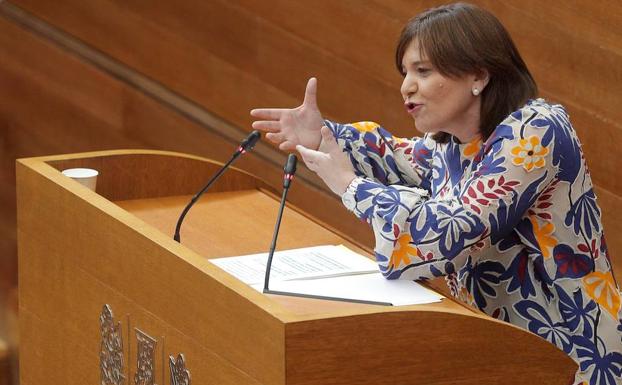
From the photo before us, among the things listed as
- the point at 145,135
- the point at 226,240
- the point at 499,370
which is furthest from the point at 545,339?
the point at 145,135

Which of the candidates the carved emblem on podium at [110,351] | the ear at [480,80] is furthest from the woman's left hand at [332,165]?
the carved emblem on podium at [110,351]

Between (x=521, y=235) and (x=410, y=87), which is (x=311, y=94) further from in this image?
(x=521, y=235)

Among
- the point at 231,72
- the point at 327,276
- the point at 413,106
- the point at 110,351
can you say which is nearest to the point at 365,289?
the point at 327,276

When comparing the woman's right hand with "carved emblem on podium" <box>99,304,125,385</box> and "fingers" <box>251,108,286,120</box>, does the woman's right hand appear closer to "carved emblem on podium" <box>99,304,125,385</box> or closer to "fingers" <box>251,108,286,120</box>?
"fingers" <box>251,108,286,120</box>

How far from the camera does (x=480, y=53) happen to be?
0.97m

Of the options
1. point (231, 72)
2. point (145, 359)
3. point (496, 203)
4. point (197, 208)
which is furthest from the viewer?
point (231, 72)

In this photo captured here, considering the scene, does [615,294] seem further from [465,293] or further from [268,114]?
[268,114]

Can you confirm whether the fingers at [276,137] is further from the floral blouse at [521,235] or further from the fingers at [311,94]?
the floral blouse at [521,235]

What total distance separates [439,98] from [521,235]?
0.12 m

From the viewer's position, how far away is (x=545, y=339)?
93 cm

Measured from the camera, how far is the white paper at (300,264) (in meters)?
0.99

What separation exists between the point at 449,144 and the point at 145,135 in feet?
3.62

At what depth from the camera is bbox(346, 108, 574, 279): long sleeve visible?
934 mm

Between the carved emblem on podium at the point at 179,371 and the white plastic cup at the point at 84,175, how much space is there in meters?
0.25
